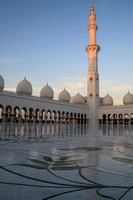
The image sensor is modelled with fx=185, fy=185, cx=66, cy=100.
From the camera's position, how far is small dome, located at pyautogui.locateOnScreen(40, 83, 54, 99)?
3288cm

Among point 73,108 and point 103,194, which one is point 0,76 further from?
point 103,194

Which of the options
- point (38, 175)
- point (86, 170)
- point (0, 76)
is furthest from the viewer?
point (0, 76)

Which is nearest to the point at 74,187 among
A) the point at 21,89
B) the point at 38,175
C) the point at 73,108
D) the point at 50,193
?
the point at 50,193

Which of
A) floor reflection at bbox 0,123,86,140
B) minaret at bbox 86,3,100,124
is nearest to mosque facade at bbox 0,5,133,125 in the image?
minaret at bbox 86,3,100,124

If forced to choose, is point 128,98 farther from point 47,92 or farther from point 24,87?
point 24,87

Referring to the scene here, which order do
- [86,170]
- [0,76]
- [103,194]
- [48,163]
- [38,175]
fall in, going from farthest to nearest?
1. [0,76]
2. [48,163]
3. [86,170]
4. [38,175]
5. [103,194]

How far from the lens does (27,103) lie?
26938 millimetres

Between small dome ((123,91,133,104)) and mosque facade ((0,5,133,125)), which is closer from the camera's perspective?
mosque facade ((0,5,133,125))

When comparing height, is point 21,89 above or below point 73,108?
above

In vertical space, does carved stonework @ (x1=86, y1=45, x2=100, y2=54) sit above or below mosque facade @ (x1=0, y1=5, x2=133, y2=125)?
above

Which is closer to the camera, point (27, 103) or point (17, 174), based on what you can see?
point (17, 174)

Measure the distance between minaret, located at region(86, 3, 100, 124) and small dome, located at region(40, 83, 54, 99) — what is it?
7.59 m

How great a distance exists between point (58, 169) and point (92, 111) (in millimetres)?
35590

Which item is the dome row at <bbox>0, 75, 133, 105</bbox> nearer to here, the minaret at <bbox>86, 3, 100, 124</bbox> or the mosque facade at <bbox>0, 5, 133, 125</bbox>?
the mosque facade at <bbox>0, 5, 133, 125</bbox>
